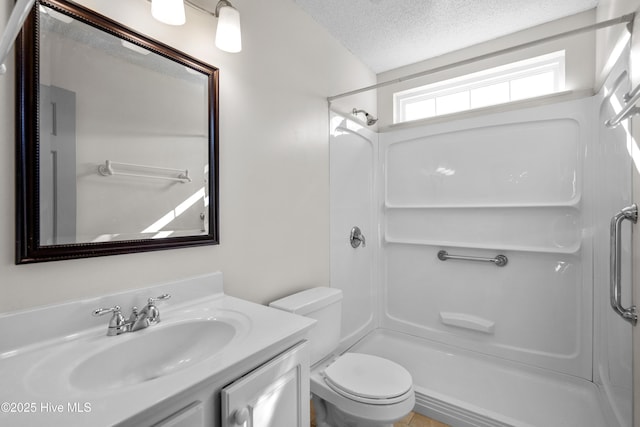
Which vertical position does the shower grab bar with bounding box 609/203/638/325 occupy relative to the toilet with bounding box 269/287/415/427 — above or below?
above

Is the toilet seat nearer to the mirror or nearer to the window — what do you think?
the mirror

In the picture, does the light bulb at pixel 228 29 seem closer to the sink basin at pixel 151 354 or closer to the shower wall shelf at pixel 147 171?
the shower wall shelf at pixel 147 171

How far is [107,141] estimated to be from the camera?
985mm

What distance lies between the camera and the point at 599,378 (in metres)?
1.75

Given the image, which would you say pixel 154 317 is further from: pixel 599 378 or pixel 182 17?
pixel 599 378

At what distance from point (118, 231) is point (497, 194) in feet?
7.35

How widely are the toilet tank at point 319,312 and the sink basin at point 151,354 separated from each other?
1.47ft

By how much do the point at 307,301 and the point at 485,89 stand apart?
2.12 metres

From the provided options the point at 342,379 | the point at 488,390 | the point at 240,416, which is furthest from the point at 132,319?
the point at 488,390

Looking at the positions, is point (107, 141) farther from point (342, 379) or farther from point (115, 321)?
point (342, 379)

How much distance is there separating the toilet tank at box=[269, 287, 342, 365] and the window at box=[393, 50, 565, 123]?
1720 mm

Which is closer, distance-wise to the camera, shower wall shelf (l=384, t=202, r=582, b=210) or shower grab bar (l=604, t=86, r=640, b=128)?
shower grab bar (l=604, t=86, r=640, b=128)

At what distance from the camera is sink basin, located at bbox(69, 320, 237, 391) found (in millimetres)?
812

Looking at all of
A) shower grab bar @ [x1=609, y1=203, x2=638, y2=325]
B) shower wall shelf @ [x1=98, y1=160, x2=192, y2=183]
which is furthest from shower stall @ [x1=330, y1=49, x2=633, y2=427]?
shower wall shelf @ [x1=98, y1=160, x2=192, y2=183]
